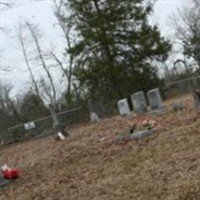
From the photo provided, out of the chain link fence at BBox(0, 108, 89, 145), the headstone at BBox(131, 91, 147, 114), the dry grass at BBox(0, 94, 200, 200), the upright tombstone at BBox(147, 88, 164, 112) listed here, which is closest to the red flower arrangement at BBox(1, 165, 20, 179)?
the dry grass at BBox(0, 94, 200, 200)

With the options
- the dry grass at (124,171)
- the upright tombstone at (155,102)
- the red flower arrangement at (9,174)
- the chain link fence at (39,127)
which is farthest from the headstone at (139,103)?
the red flower arrangement at (9,174)

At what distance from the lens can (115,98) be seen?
37875 millimetres

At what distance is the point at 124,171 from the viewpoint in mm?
10383

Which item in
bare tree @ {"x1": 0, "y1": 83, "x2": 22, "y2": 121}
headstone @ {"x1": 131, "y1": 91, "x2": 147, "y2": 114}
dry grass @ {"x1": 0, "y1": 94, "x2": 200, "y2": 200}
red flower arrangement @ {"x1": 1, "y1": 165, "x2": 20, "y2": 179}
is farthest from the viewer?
bare tree @ {"x1": 0, "y1": 83, "x2": 22, "y2": 121}

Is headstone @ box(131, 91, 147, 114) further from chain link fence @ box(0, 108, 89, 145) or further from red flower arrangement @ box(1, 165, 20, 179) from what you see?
red flower arrangement @ box(1, 165, 20, 179)

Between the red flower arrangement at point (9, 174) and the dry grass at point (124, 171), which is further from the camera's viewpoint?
the red flower arrangement at point (9, 174)

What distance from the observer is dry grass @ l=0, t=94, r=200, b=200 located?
839cm

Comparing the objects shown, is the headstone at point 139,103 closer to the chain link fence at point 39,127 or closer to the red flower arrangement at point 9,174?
the chain link fence at point 39,127

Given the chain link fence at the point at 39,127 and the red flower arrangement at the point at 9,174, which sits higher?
the chain link fence at the point at 39,127

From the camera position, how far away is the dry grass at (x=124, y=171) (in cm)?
839

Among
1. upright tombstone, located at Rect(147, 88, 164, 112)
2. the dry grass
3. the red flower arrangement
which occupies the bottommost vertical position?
the dry grass

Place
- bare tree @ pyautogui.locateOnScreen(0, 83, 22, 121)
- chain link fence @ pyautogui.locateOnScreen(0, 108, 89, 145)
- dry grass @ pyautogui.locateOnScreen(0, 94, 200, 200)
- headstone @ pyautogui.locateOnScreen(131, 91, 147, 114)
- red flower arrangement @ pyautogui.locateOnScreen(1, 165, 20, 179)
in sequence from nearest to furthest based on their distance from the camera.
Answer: dry grass @ pyautogui.locateOnScreen(0, 94, 200, 200) < red flower arrangement @ pyautogui.locateOnScreen(1, 165, 20, 179) < headstone @ pyautogui.locateOnScreen(131, 91, 147, 114) < chain link fence @ pyautogui.locateOnScreen(0, 108, 89, 145) < bare tree @ pyautogui.locateOnScreen(0, 83, 22, 121)

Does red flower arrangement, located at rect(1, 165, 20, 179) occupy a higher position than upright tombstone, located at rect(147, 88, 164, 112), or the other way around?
upright tombstone, located at rect(147, 88, 164, 112)

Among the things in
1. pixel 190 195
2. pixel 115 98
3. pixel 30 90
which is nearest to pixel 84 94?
pixel 115 98
